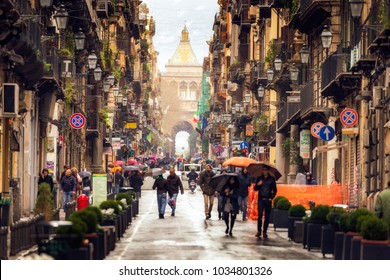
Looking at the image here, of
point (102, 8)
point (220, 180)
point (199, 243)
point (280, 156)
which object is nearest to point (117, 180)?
point (280, 156)

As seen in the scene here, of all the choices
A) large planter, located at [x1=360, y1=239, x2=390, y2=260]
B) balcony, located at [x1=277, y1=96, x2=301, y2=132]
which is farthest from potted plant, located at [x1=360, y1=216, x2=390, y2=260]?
balcony, located at [x1=277, y1=96, x2=301, y2=132]

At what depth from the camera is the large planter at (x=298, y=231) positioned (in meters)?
28.1

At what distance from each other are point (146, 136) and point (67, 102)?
4048 inches

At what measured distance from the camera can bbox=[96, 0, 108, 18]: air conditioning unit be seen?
70062 mm

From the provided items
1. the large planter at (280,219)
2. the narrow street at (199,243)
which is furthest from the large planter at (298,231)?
the large planter at (280,219)

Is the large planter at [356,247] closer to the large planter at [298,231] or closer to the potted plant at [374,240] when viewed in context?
the potted plant at [374,240]

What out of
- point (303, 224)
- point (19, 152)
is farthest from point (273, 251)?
point (19, 152)

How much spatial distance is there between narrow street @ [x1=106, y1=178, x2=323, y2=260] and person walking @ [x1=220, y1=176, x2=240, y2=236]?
1.42ft

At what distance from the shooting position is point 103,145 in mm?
77375

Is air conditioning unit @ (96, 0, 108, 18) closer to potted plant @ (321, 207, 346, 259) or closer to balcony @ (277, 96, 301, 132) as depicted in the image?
balcony @ (277, 96, 301, 132)

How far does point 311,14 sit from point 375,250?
98.8ft

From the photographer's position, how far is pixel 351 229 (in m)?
20.9
